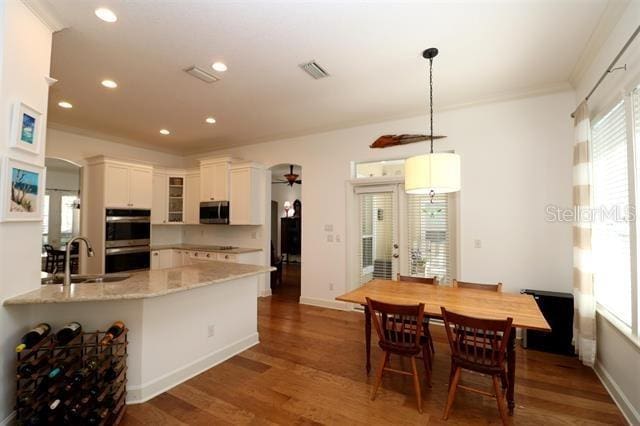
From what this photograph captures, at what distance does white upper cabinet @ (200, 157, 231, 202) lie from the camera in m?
5.56

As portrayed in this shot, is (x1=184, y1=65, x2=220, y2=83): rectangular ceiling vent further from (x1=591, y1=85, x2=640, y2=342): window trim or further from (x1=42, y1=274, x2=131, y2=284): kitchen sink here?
(x1=591, y1=85, x2=640, y2=342): window trim

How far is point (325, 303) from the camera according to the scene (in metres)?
4.93

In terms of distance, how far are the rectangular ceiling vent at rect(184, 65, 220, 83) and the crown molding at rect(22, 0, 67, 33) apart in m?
0.99

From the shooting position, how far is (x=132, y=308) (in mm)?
2322

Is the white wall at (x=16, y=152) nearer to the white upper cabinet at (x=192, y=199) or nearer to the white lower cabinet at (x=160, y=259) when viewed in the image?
the white lower cabinet at (x=160, y=259)

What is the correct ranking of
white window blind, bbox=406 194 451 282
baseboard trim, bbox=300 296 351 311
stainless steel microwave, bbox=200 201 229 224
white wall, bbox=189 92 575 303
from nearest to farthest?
white wall, bbox=189 92 575 303 < white window blind, bbox=406 194 451 282 < baseboard trim, bbox=300 296 351 311 < stainless steel microwave, bbox=200 201 229 224

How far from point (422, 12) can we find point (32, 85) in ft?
9.49

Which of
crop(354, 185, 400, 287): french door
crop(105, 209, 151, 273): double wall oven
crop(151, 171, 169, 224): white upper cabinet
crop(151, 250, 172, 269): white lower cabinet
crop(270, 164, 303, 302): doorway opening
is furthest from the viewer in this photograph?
crop(270, 164, 303, 302): doorway opening

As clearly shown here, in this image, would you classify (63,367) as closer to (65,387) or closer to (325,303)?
(65,387)

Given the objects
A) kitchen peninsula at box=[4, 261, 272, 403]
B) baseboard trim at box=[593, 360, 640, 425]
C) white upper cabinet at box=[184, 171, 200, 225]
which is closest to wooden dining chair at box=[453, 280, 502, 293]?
baseboard trim at box=[593, 360, 640, 425]

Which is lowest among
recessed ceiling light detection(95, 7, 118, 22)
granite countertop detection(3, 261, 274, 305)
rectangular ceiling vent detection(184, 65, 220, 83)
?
granite countertop detection(3, 261, 274, 305)

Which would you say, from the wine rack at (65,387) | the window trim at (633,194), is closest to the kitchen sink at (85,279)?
the wine rack at (65,387)

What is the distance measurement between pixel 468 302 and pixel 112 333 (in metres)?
2.77

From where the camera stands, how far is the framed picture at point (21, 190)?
1.83m
